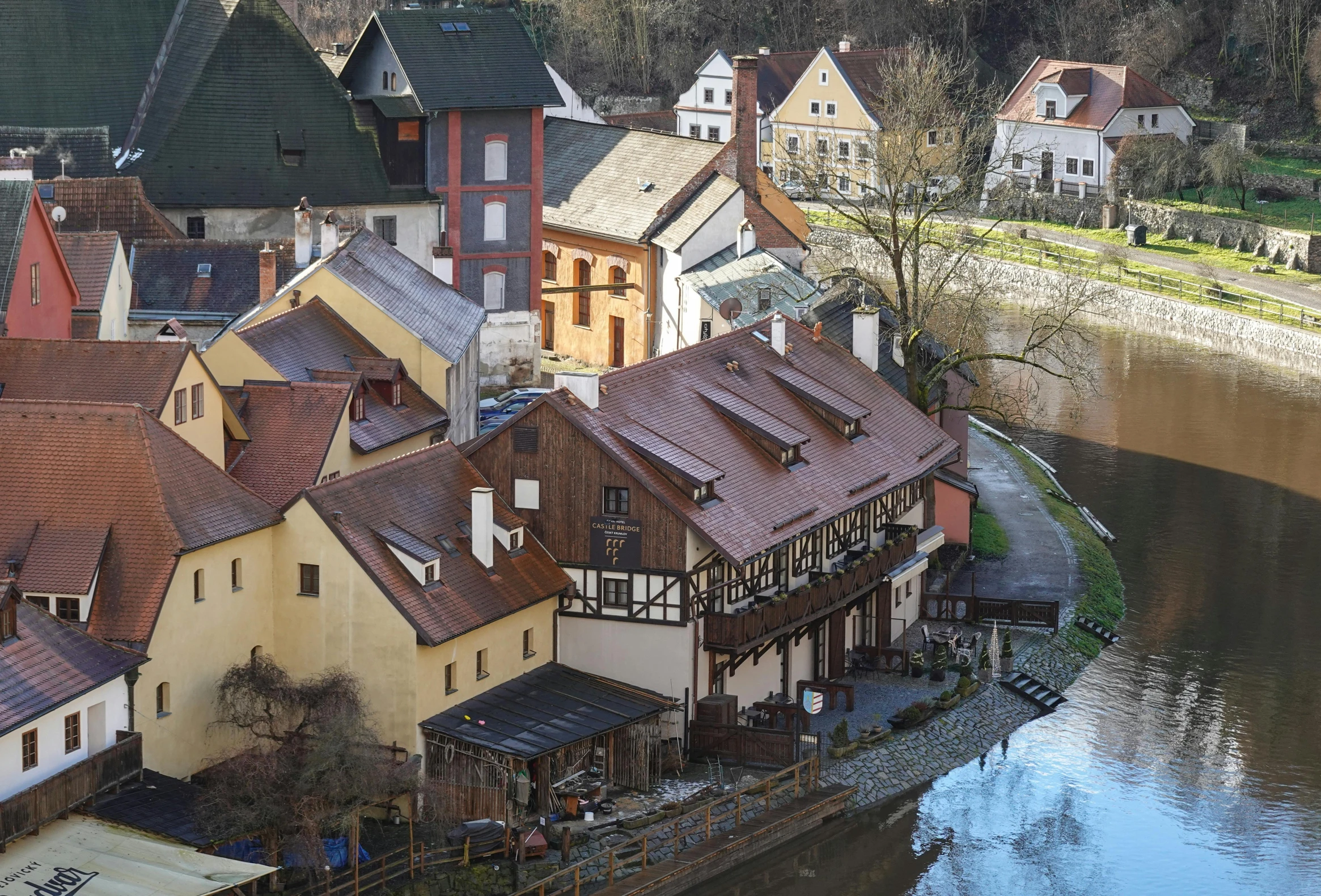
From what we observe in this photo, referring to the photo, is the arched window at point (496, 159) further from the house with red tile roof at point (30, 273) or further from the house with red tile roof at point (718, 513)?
the house with red tile roof at point (30, 273)

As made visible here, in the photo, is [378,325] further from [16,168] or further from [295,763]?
[295,763]

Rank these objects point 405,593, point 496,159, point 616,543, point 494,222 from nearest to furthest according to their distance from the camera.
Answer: point 405,593 < point 616,543 < point 496,159 < point 494,222

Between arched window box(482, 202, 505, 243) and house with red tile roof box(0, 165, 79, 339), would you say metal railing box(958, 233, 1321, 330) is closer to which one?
arched window box(482, 202, 505, 243)

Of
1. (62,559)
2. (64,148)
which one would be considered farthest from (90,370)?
(64,148)

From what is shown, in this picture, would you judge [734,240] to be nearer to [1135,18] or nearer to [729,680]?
[729,680]

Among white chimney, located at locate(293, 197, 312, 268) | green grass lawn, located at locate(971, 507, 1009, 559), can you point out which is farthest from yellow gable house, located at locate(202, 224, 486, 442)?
green grass lawn, located at locate(971, 507, 1009, 559)

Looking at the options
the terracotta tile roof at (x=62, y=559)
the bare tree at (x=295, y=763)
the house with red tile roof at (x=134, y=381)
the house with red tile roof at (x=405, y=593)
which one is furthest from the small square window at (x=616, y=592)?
the terracotta tile roof at (x=62, y=559)
